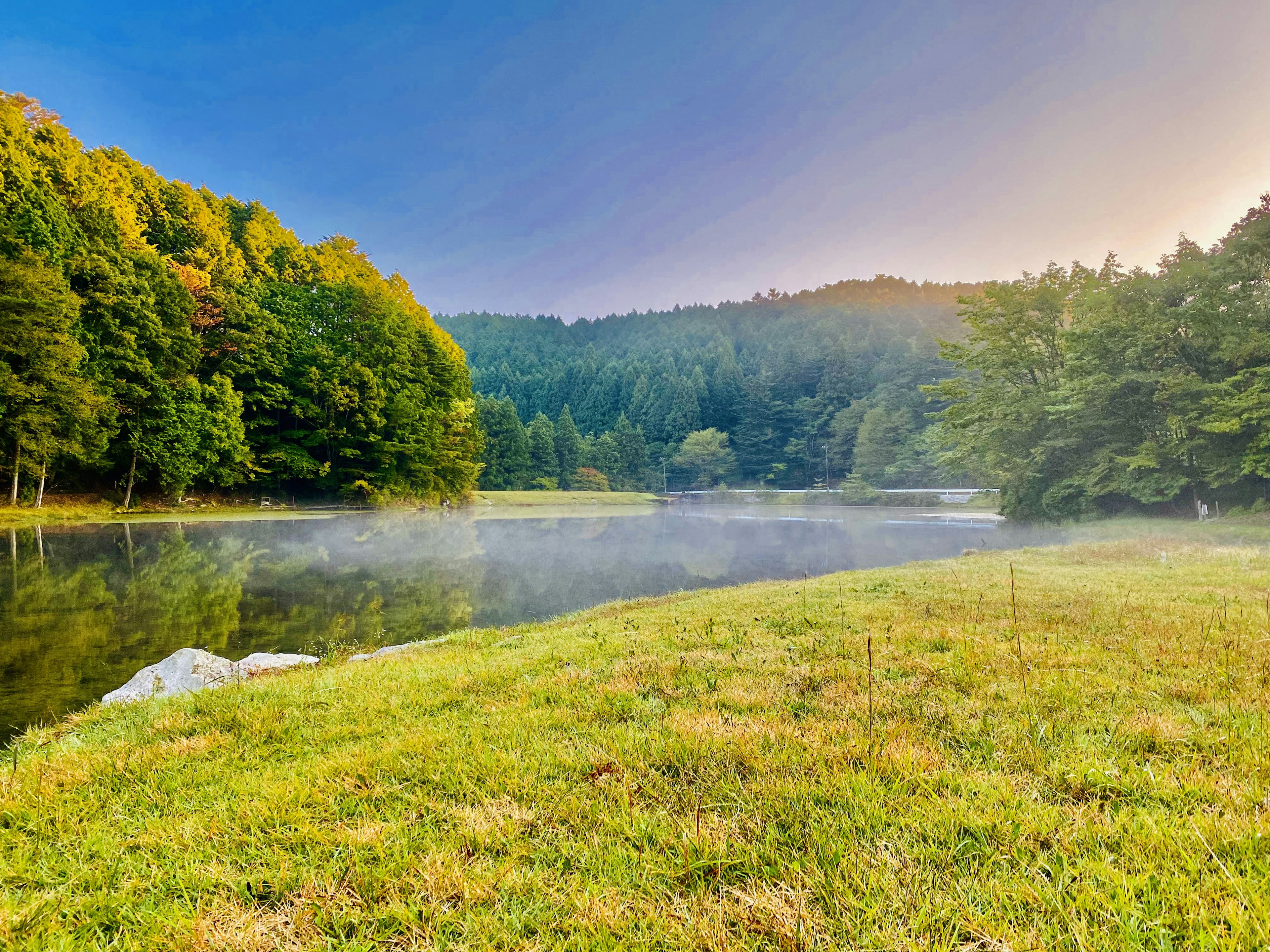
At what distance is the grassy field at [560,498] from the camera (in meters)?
45.2

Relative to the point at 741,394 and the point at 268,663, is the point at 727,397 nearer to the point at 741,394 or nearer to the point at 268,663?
the point at 741,394

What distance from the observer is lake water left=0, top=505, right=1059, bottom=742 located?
22.7 ft

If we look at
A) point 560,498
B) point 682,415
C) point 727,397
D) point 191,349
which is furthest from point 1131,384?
point 727,397

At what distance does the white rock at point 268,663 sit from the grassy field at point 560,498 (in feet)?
111

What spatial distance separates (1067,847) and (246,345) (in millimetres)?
33615

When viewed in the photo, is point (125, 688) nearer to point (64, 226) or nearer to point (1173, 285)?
point (64, 226)

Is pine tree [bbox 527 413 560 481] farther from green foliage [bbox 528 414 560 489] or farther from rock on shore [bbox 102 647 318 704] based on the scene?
rock on shore [bbox 102 647 318 704]

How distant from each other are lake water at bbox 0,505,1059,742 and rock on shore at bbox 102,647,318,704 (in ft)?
1.29

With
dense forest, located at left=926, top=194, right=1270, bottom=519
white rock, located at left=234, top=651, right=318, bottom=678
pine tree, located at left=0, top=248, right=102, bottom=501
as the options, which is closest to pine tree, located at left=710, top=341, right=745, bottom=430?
dense forest, located at left=926, top=194, right=1270, bottom=519

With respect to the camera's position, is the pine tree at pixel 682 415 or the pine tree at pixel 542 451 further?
the pine tree at pixel 682 415

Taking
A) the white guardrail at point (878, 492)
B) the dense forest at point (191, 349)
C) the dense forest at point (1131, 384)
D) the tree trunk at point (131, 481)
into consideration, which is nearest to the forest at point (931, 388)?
the dense forest at point (1131, 384)

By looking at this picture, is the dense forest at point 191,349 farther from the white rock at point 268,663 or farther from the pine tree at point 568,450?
the pine tree at point 568,450

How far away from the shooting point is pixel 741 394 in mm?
85875

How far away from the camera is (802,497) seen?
60.0 metres
